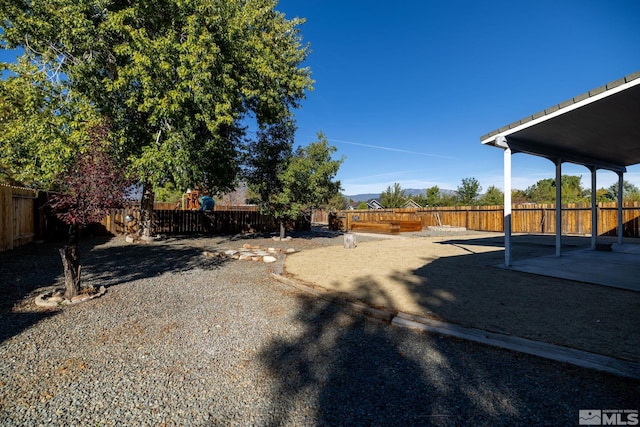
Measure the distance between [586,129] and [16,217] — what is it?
16740 millimetres

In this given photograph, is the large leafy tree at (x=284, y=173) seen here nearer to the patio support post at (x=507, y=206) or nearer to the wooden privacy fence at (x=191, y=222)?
the wooden privacy fence at (x=191, y=222)

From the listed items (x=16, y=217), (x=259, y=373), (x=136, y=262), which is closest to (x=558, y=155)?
(x=259, y=373)

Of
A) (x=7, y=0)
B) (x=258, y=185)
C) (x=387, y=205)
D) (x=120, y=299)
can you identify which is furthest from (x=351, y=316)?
(x=387, y=205)

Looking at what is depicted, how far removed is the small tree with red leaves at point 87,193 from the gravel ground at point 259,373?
0.73m

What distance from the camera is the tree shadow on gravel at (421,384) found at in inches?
84.7

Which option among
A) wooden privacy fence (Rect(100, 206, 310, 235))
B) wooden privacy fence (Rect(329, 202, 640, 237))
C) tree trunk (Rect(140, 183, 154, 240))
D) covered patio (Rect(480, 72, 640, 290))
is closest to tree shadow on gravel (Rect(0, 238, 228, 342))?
tree trunk (Rect(140, 183, 154, 240))

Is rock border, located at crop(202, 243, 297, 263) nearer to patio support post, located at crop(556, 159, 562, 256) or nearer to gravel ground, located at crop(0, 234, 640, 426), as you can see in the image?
gravel ground, located at crop(0, 234, 640, 426)

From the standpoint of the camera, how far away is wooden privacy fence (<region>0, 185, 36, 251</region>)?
8828mm

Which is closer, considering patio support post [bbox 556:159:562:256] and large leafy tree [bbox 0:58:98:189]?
large leafy tree [bbox 0:58:98:189]

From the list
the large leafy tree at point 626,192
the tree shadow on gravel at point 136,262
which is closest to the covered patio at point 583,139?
the tree shadow on gravel at point 136,262

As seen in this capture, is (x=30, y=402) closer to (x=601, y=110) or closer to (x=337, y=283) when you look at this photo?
(x=337, y=283)

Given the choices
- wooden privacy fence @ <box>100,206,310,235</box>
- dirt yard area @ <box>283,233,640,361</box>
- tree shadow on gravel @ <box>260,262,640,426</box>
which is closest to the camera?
tree shadow on gravel @ <box>260,262,640,426</box>

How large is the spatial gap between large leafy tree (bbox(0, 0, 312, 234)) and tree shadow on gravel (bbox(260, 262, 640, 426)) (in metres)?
6.96

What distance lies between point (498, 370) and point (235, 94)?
33.0 ft
